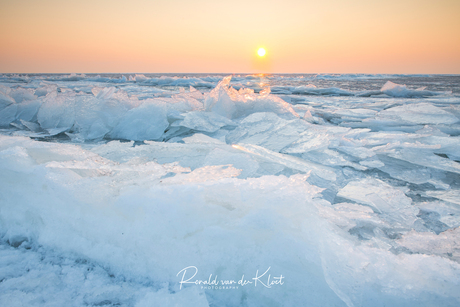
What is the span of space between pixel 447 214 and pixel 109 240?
60.9 inches

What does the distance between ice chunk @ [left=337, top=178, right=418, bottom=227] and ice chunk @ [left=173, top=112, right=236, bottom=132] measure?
156cm

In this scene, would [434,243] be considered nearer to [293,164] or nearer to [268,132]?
[293,164]

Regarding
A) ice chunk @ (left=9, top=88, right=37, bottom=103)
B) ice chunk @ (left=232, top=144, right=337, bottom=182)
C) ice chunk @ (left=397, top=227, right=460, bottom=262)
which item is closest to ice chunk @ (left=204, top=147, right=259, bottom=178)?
ice chunk @ (left=232, top=144, right=337, bottom=182)

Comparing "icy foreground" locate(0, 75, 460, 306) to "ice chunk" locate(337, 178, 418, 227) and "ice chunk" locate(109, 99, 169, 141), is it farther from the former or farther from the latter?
"ice chunk" locate(109, 99, 169, 141)

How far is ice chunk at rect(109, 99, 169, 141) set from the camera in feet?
8.81

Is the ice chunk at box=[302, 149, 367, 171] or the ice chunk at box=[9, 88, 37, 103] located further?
the ice chunk at box=[9, 88, 37, 103]

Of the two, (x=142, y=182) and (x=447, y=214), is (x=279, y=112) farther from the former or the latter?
(x=142, y=182)

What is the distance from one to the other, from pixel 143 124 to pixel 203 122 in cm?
70

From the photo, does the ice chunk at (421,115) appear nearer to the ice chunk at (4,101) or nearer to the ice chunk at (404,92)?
the ice chunk at (404,92)

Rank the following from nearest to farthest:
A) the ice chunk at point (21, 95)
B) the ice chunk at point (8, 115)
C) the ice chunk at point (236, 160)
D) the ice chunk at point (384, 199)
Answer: the ice chunk at point (384, 199)
the ice chunk at point (236, 160)
the ice chunk at point (8, 115)
the ice chunk at point (21, 95)

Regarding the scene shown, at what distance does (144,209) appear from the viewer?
2.78 feet

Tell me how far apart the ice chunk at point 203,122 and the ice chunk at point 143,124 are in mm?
191

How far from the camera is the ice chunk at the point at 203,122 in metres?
2.57

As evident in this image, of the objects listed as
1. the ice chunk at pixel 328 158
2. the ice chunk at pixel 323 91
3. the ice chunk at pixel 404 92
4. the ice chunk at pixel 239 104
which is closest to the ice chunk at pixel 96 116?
the ice chunk at pixel 239 104
